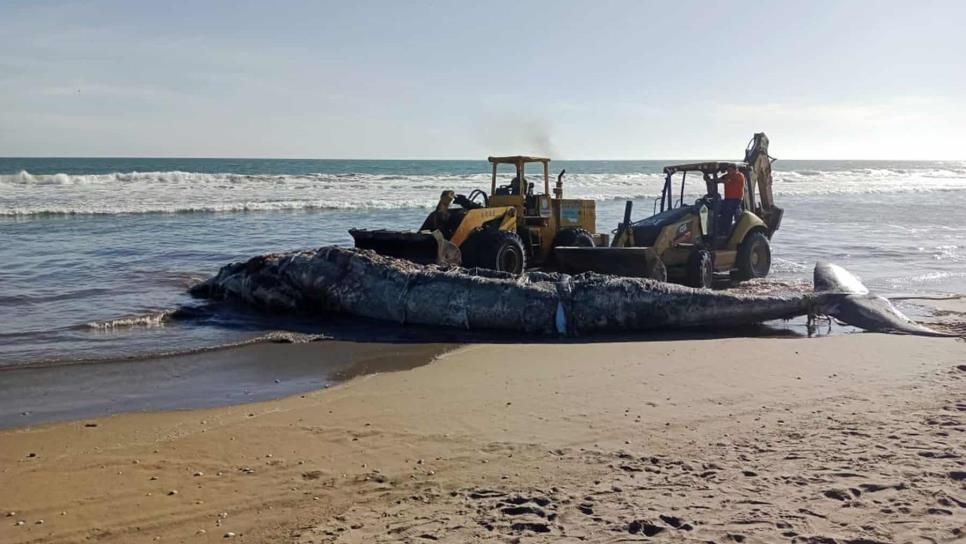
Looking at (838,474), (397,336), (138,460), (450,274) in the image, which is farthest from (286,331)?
(838,474)

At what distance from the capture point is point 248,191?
39031 millimetres

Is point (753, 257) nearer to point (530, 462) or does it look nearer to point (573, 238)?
point (573, 238)

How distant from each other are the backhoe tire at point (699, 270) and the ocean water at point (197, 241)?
209 centimetres

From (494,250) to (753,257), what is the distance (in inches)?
196

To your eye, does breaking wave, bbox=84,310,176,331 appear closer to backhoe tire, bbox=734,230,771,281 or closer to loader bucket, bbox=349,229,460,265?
loader bucket, bbox=349,229,460,265

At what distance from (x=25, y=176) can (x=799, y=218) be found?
127ft

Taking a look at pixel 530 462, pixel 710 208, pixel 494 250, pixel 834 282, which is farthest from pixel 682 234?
pixel 530 462

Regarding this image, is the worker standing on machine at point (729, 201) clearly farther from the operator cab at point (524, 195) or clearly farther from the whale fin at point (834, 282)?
the operator cab at point (524, 195)

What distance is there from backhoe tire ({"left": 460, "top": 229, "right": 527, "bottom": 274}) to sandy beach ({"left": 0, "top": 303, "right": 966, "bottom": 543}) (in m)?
5.46

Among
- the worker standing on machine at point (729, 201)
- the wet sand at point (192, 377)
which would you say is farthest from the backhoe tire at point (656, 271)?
the wet sand at point (192, 377)

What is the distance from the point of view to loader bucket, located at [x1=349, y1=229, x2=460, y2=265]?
39.8 feet

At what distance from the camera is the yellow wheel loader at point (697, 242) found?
1228cm

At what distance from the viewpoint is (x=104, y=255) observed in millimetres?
16406

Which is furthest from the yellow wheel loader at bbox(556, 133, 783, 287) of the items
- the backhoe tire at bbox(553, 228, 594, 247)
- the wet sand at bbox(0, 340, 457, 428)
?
the wet sand at bbox(0, 340, 457, 428)
